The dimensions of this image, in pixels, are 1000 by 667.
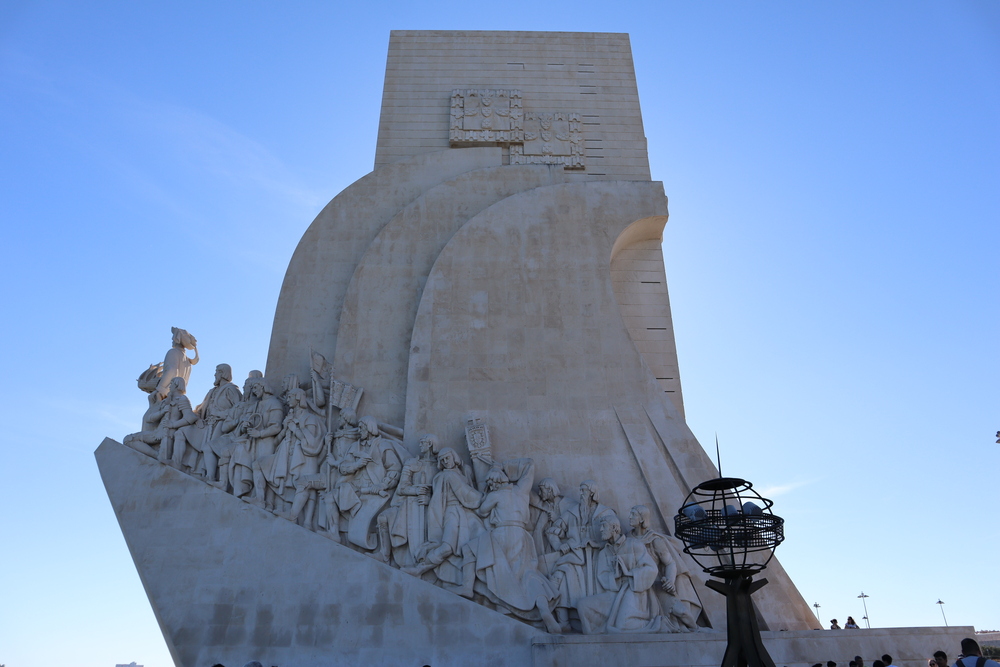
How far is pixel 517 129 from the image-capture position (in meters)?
12.8

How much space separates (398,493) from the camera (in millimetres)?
8773

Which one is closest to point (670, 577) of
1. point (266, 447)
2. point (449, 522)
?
point (449, 522)

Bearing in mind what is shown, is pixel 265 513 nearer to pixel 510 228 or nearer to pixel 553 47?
pixel 510 228

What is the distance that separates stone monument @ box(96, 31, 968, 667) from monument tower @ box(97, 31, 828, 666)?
0.03m

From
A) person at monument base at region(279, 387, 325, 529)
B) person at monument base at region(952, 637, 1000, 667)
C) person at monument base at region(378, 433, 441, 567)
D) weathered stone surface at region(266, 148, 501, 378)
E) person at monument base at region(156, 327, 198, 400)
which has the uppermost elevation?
weathered stone surface at region(266, 148, 501, 378)

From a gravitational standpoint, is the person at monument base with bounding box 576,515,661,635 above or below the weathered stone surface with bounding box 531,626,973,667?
above

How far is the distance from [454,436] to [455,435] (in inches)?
0.7

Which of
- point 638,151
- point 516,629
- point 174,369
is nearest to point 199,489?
point 174,369

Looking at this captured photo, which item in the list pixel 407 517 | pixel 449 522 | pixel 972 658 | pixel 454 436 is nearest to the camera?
pixel 972 658

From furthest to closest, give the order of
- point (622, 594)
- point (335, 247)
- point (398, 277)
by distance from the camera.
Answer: point (335, 247) → point (398, 277) → point (622, 594)

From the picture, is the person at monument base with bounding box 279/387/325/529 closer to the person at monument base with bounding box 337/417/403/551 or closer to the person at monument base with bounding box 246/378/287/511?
the person at monument base with bounding box 246/378/287/511

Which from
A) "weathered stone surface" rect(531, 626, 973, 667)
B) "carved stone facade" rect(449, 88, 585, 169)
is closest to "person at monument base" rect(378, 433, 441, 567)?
"weathered stone surface" rect(531, 626, 973, 667)

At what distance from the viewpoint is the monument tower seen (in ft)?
26.4

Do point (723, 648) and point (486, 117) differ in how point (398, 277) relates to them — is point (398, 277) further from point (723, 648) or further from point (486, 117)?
point (723, 648)
